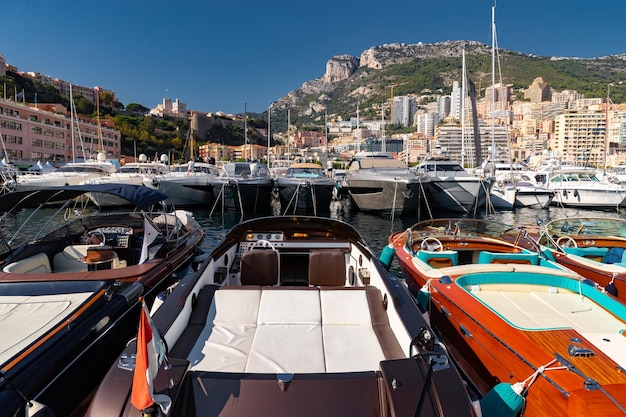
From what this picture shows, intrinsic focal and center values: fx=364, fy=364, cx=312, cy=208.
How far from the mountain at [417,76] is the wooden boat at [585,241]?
4639 inches

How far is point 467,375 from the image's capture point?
3.91 metres

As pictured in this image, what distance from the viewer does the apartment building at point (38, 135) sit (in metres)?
45.6

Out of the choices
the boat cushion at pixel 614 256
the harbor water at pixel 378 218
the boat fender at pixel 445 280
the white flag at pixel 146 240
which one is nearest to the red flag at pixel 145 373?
the boat fender at pixel 445 280

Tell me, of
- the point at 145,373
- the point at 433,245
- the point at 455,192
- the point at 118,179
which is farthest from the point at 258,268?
the point at 118,179

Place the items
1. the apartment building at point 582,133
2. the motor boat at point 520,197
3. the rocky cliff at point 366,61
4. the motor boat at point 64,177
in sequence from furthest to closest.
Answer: the rocky cliff at point 366,61 < the apartment building at point 582,133 < the motor boat at point 520,197 < the motor boat at point 64,177

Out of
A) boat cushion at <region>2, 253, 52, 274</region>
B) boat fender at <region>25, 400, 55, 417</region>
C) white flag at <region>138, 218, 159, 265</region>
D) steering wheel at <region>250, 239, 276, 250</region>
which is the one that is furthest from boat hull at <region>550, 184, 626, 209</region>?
boat fender at <region>25, 400, 55, 417</region>

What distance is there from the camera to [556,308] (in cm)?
407

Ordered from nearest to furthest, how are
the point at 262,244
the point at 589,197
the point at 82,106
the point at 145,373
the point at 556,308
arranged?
the point at 145,373 < the point at 556,308 < the point at 262,244 < the point at 589,197 < the point at 82,106

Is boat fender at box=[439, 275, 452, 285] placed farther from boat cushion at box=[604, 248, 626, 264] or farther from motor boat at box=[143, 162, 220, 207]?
motor boat at box=[143, 162, 220, 207]

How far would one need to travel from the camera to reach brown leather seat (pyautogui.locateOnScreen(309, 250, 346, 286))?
473 centimetres

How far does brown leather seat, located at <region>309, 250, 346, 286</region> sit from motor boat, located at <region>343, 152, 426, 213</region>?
14.3 meters

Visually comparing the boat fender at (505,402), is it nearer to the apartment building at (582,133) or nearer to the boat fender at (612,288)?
the boat fender at (612,288)

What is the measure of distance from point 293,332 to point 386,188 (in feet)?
55.9

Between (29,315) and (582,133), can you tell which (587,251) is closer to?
(29,315)
